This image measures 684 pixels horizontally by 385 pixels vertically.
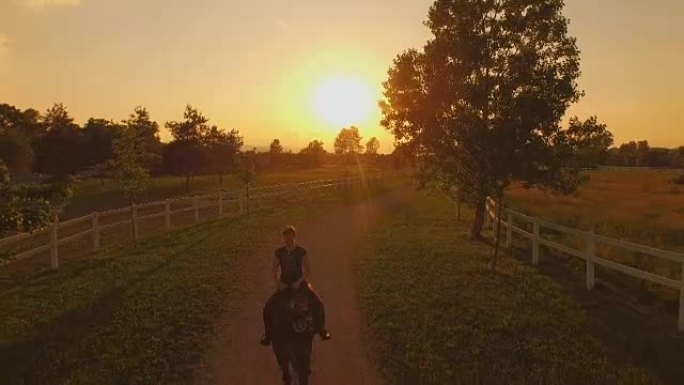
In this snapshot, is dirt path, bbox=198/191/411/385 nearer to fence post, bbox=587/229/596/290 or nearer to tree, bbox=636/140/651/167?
fence post, bbox=587/229/596/290

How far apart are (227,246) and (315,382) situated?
518 inches

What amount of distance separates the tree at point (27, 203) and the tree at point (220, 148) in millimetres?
52099

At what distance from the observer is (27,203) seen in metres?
9.27

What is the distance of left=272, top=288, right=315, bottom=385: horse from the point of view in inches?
305

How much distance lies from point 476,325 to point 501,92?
836 cm

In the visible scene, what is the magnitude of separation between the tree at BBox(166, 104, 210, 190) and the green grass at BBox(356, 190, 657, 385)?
4630 centimetres

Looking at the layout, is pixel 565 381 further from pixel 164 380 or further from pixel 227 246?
pixel 227 246

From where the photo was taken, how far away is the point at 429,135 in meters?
23.3

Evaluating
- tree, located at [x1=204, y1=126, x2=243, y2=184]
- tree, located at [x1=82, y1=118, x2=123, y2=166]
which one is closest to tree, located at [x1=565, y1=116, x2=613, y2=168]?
tree, located at [x1=204, y1=126, x2=243, y2=184]

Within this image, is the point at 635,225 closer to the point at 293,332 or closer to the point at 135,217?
the point at 135,217

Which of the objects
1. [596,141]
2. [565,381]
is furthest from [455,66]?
[565,381]

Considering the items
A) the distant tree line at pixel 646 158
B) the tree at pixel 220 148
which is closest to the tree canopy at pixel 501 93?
the tree at pixel 220 148

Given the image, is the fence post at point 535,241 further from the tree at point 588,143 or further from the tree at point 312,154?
the tree at point 312,154

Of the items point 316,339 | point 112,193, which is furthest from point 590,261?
point 112,193
